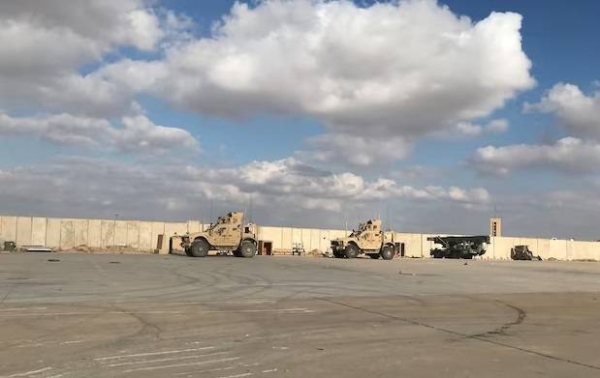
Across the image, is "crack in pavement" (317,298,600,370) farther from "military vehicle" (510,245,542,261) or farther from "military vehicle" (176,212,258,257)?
"military vehicle" (510,245,542,261)

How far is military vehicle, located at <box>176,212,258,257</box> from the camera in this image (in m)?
43.4

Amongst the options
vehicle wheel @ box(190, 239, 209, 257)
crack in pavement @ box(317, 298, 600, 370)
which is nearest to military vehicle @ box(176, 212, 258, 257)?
vehicle wheel @ box(190, 239, 209, 257)

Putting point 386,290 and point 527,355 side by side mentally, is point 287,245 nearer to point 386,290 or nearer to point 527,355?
point 386,290

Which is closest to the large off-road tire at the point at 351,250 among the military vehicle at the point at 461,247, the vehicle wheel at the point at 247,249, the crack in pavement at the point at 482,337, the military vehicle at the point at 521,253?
the vehicle wheel at the point at 247,249

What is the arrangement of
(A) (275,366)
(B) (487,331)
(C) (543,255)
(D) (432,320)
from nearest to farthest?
(A) (275,366) → (B) (487,331) → (D) (432,320) → (C) (543,255)

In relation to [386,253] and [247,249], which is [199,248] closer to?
[247,249]

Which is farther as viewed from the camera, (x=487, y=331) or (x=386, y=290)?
(x=386, y=290)

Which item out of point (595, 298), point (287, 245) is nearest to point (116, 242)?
point (287, 245)

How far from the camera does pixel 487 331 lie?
478 inches

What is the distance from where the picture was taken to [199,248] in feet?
142

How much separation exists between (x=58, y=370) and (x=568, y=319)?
11.1 m

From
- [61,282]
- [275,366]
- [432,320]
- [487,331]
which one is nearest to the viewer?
[275,366]

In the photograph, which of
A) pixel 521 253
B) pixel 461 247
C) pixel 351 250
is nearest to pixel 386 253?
pixel 351 250

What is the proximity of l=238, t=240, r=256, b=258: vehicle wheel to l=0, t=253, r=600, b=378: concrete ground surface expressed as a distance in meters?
23.1
